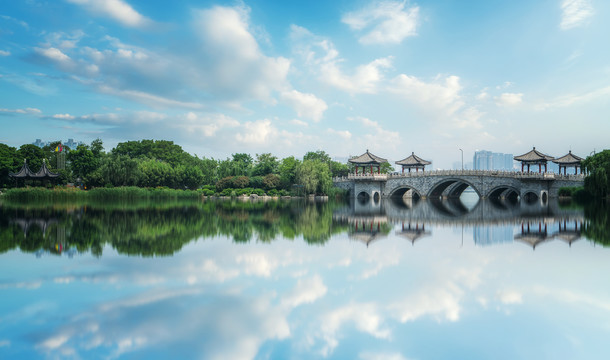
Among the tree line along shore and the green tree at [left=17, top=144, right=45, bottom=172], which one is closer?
the tree line along shore

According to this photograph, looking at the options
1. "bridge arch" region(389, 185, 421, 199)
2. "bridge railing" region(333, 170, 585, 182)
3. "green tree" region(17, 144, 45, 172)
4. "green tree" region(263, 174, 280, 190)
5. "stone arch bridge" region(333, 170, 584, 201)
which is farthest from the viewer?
"green tree" region(17, 144, 45, 172)

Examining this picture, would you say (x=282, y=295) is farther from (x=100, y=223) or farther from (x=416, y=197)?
(x=416, y=197)

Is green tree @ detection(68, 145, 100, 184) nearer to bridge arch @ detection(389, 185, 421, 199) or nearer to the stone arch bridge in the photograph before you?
the stone arch bridge

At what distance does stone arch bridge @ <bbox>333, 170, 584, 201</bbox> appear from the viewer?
3241 centimetres

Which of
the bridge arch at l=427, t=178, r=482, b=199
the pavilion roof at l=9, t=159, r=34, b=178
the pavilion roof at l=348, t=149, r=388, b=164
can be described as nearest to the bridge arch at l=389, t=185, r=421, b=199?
the bridge arch at l=427, t=178, r=482, b=199

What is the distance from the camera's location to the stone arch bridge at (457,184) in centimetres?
3241

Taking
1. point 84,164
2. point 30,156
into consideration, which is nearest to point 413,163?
point 84,164

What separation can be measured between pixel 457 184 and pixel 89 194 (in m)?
34.1

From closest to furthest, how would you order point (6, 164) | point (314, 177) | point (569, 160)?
point (569, 160) < point (6, 164) < point (314, 177)

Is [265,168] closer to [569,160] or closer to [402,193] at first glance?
[402,193]

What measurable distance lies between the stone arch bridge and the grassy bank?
17.3 meters

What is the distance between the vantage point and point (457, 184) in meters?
39.3

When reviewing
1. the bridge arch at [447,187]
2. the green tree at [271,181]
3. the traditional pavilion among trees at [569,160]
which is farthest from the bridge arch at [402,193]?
the traditional pavilion among trees at [569,160]

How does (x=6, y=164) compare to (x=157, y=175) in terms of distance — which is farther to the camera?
(x=157, y=175)
